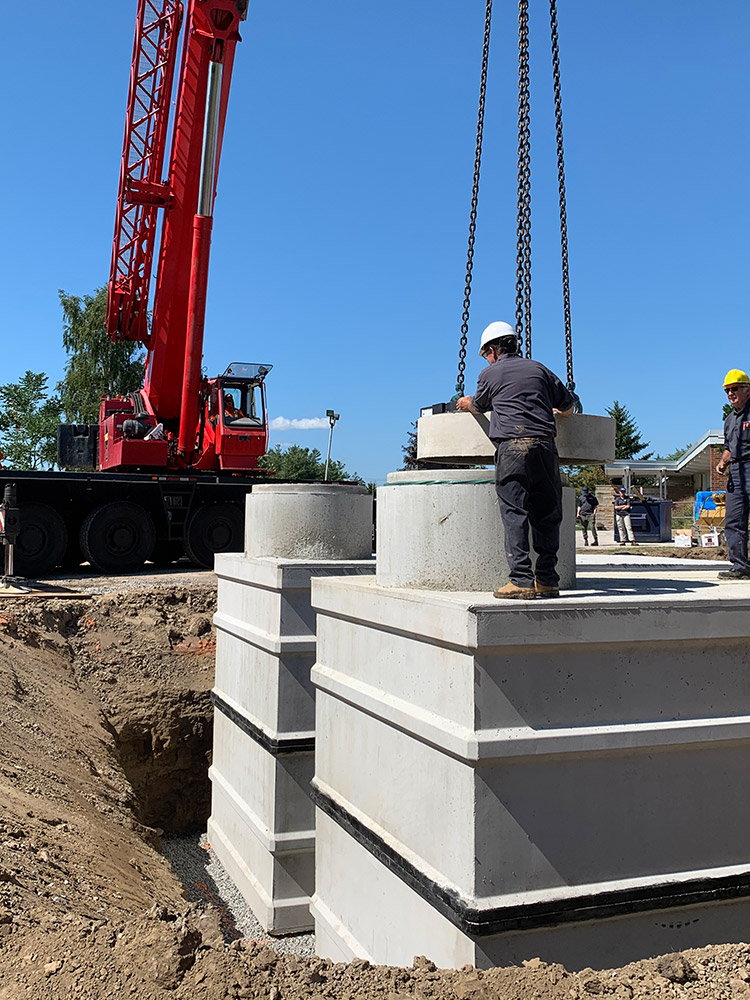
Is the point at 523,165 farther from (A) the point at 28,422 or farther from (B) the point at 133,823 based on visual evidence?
(A) the point at 28,422

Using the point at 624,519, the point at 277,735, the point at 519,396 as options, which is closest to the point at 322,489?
the point at 277,735

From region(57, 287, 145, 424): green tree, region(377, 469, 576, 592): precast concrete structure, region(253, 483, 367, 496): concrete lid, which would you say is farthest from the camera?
region(57, 287, 145, 424): green tree

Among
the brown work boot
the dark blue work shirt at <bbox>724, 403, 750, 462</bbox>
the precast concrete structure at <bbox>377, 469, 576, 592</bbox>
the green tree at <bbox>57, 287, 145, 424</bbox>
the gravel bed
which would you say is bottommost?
the gravel bed

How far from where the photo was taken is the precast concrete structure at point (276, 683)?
22.5 feet

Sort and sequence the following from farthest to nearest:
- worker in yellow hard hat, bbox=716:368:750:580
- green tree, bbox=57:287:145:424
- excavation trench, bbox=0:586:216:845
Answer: green tree, bbox=57:287:145:424, excavation trench, bbox=0:586:216:845, worker in yellow hard hat, bbox=716:368:750:580

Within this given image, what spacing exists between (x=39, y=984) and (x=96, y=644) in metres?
7.57

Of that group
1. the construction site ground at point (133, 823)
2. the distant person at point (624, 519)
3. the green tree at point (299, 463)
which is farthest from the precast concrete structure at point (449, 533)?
the green tree at point (299, 463)

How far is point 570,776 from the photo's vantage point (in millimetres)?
3660

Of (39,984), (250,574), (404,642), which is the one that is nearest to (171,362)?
(250,574)

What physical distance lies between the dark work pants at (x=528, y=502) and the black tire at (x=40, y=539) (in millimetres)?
11207

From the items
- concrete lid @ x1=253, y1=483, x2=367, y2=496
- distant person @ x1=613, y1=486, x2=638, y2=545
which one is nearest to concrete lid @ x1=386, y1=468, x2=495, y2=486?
concrete lid @ x1=253, y1=483, x2=367, y2=496

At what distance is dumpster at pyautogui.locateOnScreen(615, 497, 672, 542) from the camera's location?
23688mm

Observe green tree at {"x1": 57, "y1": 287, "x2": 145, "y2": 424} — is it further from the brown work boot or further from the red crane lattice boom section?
the brown work boot

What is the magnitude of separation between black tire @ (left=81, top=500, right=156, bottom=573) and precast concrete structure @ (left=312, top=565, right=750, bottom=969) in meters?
10.9
